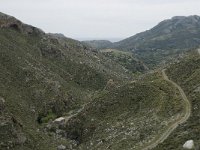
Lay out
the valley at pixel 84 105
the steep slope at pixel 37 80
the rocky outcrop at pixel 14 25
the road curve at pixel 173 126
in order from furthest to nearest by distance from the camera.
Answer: the rocky outcrop at pixel 14 25 < the steep slope at pixel 37 80 < the valley at pixel 84 105 < the road curve at pixel 173 126

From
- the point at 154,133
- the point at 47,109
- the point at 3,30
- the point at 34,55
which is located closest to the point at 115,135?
the point at 154,133

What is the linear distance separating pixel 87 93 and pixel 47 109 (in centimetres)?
2804

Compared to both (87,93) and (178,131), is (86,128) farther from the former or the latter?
(87,93)

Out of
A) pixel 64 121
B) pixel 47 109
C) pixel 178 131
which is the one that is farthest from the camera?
pixel 47 109

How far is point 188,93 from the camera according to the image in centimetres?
9662

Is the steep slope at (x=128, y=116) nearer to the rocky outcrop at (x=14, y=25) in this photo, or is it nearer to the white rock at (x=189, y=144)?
the white rock at (x=189, y=144)

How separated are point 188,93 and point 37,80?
52.0m

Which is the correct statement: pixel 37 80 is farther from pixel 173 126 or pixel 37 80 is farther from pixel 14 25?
pixel 173 126

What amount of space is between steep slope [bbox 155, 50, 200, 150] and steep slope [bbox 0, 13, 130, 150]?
31286mm

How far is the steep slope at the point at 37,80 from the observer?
9250cm

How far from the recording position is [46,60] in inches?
6107

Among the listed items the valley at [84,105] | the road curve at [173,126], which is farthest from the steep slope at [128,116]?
the road curve at [173,126]

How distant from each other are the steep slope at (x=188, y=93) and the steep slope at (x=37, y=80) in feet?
103

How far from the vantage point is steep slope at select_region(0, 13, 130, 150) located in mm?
92500
